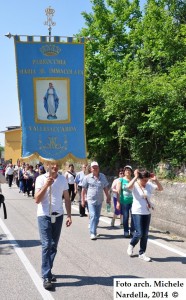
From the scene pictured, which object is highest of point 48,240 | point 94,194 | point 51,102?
point 51,102

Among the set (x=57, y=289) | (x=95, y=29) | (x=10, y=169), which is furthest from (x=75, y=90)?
(x=10, y=169)

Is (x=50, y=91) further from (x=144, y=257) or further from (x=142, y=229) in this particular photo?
(x=144, y=257)

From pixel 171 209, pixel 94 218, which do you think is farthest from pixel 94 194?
pixel 171 209

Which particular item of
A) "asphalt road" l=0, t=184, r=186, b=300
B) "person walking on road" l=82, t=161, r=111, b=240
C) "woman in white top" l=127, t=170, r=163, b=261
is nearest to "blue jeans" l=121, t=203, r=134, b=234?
"asphalt road" l=0, t=184, r=186, b=300

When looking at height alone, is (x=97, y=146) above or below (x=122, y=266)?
above

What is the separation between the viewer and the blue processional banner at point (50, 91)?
10.8 meters

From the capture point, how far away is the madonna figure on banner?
11.0 meters

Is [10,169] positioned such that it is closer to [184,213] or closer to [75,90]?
[75,90]

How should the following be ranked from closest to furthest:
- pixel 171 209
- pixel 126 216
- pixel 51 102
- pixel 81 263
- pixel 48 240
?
pixel 48 240, pixel 81 263, pixel 126 216, pixel 171 209, pixel 51 102

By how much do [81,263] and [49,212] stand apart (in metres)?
1.65

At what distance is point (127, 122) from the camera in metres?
15.4

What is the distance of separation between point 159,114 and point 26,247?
684cm

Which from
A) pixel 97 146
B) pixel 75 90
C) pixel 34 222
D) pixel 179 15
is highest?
pixel 179 15

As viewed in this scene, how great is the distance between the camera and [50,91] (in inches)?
448
